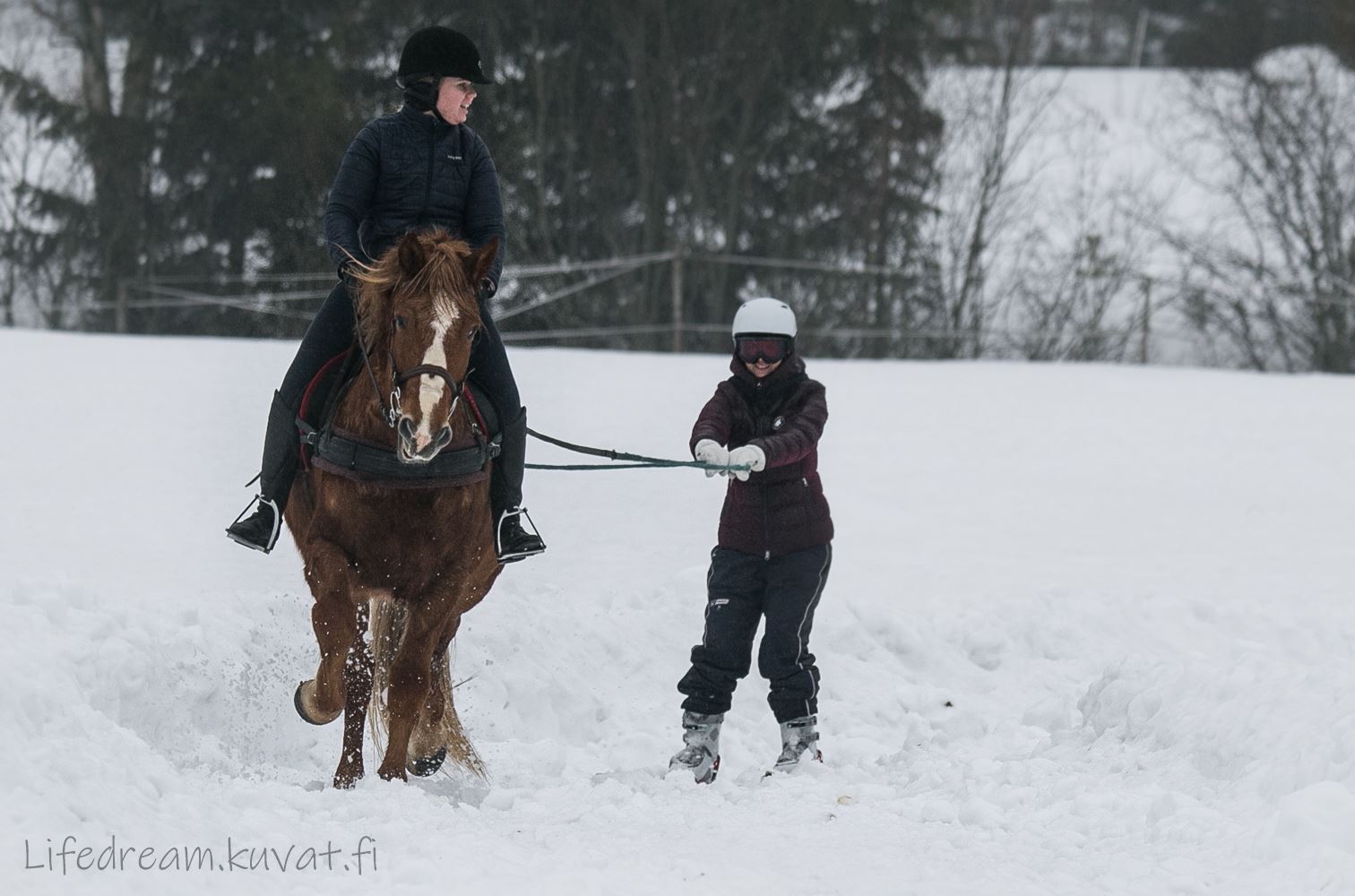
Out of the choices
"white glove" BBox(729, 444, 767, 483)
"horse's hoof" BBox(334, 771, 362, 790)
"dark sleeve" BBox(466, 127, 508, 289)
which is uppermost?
"dark sleeve" BBox(466, 127, 508, 289)

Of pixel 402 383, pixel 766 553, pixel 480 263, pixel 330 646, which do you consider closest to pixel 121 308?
pixel 766 553

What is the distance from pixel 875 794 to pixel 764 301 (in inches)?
79.1

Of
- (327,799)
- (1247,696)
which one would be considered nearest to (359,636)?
(327,799)

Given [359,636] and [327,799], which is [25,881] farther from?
[359,636]

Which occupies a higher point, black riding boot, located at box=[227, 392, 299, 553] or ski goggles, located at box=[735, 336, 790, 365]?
ski goggles, located at box=[735, 336, 790, 365]

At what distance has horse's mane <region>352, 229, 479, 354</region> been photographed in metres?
5.43

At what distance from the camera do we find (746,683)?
817 cm

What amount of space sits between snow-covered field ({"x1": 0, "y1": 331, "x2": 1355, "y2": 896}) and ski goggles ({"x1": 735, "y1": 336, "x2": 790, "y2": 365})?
160 cm

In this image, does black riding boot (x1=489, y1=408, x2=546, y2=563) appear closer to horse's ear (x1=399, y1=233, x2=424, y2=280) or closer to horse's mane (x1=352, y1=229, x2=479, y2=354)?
horse's mane (x1=352, y1=229, x2=479, y2=354)

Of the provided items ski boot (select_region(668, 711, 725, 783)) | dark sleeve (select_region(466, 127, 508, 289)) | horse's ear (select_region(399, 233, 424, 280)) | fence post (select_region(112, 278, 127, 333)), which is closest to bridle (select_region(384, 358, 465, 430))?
horse's ear (select_region(399, 233, 424, 280))

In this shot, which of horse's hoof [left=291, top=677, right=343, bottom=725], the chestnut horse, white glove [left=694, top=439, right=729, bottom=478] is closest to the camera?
the chestnut horse

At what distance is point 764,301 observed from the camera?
6.67 meters

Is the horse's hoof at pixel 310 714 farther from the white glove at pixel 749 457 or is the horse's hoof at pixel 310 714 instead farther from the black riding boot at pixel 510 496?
the white glove at pixel 749 457

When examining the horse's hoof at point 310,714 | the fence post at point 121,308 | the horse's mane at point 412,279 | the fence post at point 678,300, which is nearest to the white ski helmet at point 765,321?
the horse's mane at point 412,279
